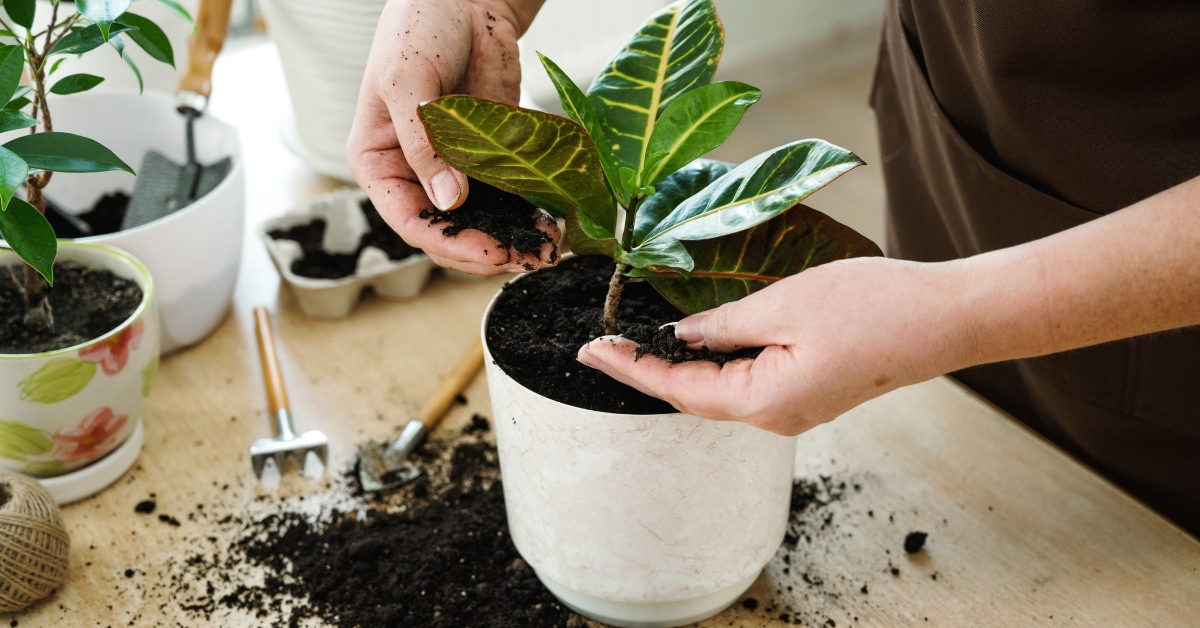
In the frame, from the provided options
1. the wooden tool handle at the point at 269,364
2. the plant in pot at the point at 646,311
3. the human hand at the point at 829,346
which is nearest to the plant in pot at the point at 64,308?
the wooden tool handle at the point at 269,364

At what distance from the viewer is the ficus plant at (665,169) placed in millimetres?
498

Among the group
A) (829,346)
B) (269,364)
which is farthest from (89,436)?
(829,346)

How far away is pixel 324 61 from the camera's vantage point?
1.03 meters

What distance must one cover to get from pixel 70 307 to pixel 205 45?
37 centimetres

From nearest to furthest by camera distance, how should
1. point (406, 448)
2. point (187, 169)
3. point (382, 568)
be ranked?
point (382, 568)
point (406, 448)
point (187, 169)

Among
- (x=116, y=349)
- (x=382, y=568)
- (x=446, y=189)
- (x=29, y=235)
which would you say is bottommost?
(x=382, y=568)

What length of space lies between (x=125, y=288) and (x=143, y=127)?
286 mm

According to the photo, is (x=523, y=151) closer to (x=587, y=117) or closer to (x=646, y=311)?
(x=587, y=117)

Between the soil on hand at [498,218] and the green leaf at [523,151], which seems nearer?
the green leaf at [523,151]

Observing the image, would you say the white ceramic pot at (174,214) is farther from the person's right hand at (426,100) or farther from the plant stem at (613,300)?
the plant stem at (613,300)

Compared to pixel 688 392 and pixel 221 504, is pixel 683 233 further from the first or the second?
pixel 221 504

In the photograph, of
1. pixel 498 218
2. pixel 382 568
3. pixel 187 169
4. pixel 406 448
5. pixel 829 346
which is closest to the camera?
pixel 829 346

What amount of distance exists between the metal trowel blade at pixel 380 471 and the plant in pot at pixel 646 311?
184 millimetres

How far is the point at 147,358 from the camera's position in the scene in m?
0.75
